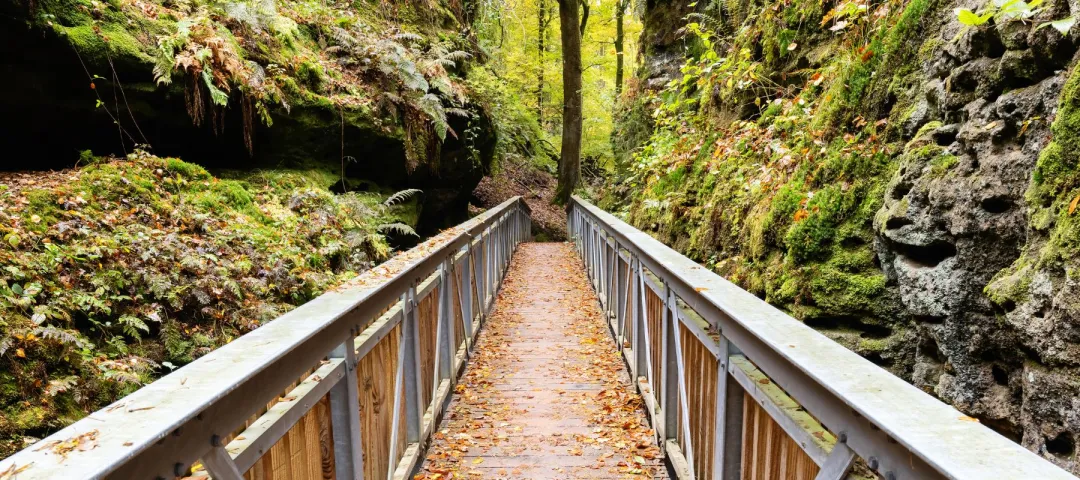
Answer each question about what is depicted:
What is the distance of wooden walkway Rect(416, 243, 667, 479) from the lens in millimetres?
3832

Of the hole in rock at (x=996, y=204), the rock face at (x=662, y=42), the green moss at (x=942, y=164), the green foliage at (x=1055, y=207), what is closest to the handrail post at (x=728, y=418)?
the green foliage at (x=1055, y=207)

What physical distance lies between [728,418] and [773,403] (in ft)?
1.67

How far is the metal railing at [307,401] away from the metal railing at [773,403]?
1.48m

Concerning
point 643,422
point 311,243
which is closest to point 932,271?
point 643,422

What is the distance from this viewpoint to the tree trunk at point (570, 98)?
1712cm

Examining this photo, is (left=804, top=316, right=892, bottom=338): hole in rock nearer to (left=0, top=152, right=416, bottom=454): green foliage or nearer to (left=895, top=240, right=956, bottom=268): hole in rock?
(left=895, top=240, right=956, bottom=268): hole in rock

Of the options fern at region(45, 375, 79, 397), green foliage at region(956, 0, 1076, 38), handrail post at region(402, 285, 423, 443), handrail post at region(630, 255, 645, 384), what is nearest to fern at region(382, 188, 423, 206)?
handrail post at region(630, 255, 645, 384)

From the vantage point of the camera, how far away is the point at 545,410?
4762 millimetres

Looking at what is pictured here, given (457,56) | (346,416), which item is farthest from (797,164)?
(457,56)

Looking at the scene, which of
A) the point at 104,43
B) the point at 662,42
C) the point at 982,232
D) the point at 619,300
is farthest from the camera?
the point at 662,42

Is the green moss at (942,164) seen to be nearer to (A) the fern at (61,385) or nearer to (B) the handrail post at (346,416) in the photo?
(B) the handrail post at (346,416)

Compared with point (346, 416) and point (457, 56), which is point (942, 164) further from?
point (457, 56)

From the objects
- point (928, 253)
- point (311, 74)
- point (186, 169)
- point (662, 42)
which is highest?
point (662, 42)

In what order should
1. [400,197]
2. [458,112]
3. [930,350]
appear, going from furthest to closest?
[458,112] → [400,197] → [930,350]
